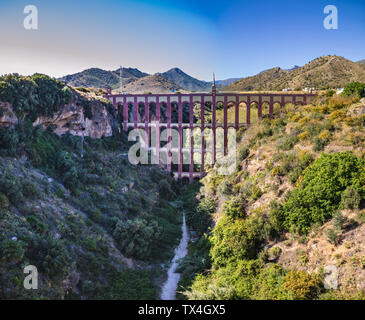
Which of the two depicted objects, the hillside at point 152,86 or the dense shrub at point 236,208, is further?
the hillside at point 152,86

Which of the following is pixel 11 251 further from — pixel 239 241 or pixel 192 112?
pixel 192 112

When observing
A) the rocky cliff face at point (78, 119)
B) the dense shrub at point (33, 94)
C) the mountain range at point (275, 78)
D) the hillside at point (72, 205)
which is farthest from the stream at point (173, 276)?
the mountain range at point (275, 78)

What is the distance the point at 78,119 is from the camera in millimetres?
30000

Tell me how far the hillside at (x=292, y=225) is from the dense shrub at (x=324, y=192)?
0.05 m

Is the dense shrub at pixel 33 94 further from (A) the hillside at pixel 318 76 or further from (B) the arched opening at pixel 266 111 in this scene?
(A) the hillside at pixel 318 76

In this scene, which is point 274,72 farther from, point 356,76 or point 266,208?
point 266,208

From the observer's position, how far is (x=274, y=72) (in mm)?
72000

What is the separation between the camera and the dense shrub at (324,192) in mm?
15312

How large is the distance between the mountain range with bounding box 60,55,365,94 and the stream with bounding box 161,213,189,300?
81.9 ft

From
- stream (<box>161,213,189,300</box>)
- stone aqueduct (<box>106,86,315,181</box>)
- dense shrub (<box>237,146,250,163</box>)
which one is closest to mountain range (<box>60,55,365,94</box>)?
stone aqueduct (<box>106,86,315,181</box>)

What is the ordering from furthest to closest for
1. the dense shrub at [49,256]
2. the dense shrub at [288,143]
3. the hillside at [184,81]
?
the hillside at [184,81], the dense shrub at [288,143], the dense shrub at [49,256]

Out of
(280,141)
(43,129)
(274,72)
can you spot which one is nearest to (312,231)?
(280,141)

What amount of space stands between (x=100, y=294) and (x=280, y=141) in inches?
695

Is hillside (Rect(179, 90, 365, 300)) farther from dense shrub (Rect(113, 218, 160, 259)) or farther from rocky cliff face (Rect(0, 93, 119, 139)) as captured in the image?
rocky cliff face (Rect(0, 93, 119, 139))
